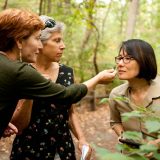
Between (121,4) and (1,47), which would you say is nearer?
(1,47)

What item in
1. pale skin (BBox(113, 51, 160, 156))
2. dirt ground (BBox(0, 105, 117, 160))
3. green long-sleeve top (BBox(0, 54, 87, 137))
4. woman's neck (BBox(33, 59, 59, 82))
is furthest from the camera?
dirt ground (BBox(0, 105, 117, 160))

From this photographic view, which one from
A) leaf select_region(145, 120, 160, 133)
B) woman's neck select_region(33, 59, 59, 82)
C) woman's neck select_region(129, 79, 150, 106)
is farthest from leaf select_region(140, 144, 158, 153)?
woman's neck select_region(33, 59, 59, 82)

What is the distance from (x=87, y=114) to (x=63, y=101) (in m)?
8.66

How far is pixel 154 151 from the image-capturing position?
134 cm

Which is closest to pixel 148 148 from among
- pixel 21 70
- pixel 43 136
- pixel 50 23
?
pixel 21 70

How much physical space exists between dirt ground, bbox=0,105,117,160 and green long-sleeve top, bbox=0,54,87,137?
4477 mm

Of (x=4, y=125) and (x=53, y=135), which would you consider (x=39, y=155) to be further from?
(x=4, y=125)

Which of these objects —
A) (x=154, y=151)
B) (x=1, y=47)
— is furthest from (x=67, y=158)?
(x=154, y=151)

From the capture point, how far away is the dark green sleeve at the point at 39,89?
2.23 meters

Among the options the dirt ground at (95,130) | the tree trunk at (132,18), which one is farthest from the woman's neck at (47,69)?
the tree trunk at (132,18)

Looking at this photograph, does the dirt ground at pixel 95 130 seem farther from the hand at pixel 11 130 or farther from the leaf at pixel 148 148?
the leaf at pixel 148 148

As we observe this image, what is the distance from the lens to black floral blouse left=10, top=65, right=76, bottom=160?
3.04 metres

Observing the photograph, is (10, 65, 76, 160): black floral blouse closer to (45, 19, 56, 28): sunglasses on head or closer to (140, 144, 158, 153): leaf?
(45, 19, 56, 28): sunglasses on head

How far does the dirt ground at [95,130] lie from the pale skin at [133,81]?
4.05 m
